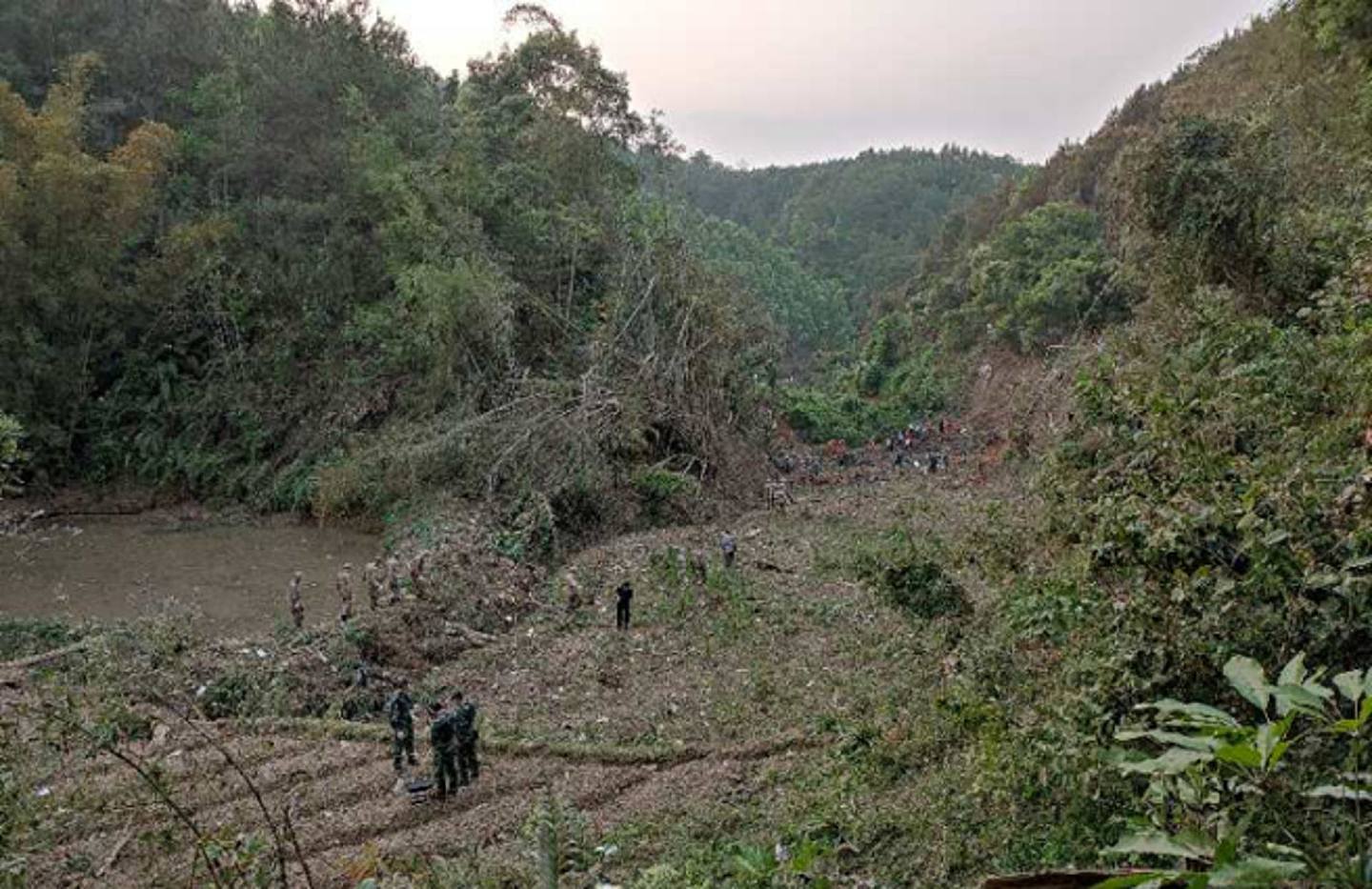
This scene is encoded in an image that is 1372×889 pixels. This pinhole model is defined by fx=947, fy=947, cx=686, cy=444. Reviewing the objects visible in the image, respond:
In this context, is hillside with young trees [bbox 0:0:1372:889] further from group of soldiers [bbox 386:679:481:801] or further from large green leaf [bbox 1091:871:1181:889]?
group of soldiers [bbox 386:679:481:801]

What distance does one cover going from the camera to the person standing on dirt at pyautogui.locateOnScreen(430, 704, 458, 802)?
7.55 meters

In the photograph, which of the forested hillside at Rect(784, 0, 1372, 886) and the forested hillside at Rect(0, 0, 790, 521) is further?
the forested hillside at Rect(0, 0, 790, 521)

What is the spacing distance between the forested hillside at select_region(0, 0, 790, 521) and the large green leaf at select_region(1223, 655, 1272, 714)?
46.8ft

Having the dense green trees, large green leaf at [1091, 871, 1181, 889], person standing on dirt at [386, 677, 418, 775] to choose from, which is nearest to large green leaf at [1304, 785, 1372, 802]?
large green leaf at [1091, 871, 1181, 889]

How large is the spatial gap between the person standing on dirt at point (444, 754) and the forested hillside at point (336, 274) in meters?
8.59

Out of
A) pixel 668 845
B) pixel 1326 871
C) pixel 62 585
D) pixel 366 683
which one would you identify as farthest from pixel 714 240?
pixel 1326 871

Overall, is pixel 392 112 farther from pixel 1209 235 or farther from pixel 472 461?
pixel 1209 235

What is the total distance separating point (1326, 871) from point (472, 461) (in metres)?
15.9

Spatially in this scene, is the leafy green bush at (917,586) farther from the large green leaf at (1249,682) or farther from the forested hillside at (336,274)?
the forested hillside at (336,274)

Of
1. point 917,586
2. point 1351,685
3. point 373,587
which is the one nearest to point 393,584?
point 373,587

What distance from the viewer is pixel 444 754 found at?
7.63 m

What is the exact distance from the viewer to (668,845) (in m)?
6.57

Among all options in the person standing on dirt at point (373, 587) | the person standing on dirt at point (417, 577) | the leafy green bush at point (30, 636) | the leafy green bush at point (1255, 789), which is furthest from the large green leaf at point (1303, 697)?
the leafy green bush at point (30, 636)

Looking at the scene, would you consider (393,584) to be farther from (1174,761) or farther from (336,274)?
(336,274)
